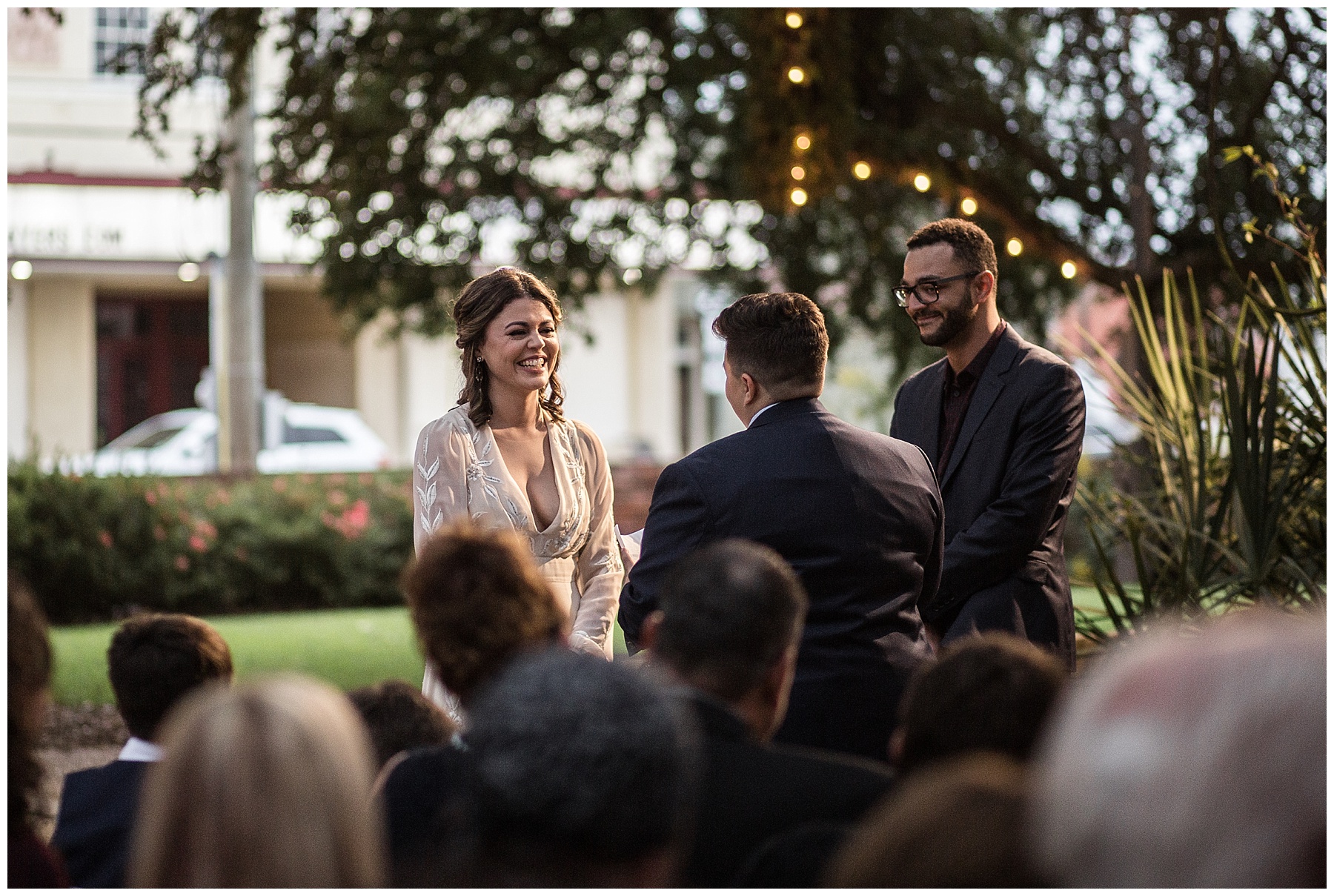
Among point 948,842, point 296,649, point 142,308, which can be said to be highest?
point 142,308

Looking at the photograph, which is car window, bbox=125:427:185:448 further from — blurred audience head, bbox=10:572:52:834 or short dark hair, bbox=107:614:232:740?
blurred audience head, bbox=10:572:52:834

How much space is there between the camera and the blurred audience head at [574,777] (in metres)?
1.61

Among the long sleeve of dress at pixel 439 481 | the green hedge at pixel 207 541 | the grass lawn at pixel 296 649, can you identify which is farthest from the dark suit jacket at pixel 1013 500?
the green hedge at pixel 207 541

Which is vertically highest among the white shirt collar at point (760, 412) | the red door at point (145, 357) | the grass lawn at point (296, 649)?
the red door at point (145, 357)

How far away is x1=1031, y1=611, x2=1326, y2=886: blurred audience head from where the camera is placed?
4.86 ft

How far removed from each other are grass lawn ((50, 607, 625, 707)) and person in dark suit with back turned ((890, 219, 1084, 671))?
5205mm

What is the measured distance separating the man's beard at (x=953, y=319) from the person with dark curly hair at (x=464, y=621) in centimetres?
213

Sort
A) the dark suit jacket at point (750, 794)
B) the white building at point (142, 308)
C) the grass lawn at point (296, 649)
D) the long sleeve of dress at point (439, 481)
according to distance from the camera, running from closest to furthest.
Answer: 1. the dark suit jacket at point (750, 794)
2. the long sleeve of dress at point (439, 481)
3. the grass lawn at point (296, 649)
4. the white building at point (142, 308)

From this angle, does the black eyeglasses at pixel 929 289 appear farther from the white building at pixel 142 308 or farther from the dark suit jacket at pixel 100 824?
the white building at pixel 142 308

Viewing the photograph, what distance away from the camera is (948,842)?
1.57 meters

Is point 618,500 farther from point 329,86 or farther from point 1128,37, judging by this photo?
point 1128,37

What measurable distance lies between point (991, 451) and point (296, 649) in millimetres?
7728

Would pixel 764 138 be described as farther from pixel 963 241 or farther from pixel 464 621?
pixel 464 621

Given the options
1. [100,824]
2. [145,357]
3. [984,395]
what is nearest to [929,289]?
[984,395]
